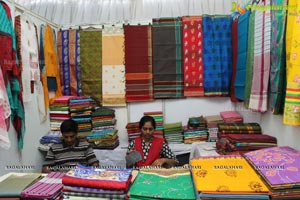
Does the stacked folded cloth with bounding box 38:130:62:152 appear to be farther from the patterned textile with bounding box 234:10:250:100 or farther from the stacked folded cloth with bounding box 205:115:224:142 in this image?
the patterned textile with bounding box 234:10:250:100

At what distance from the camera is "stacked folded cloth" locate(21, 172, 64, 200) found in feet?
3.75

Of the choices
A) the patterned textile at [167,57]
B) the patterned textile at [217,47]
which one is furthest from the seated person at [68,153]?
the patterned textile at [217,47]

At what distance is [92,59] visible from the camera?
11.2 feet

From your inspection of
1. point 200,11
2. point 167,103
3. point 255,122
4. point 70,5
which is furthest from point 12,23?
point 255,122

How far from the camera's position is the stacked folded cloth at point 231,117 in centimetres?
308

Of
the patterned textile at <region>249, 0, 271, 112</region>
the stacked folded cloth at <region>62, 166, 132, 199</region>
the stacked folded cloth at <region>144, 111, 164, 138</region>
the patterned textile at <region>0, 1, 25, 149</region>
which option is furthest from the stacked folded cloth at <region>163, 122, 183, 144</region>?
the stacked folded cloth at <region>62, 166, 132, 199</region>

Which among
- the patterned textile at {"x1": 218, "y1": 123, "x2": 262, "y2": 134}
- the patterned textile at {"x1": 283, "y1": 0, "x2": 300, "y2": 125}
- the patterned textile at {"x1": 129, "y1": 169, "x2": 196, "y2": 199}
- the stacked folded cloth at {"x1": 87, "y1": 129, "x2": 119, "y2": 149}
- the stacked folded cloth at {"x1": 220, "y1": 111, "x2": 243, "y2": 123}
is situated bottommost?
the stacked folded cloth at {"x1": 87, "y1": 129, "x2": 119, "y2": 149}

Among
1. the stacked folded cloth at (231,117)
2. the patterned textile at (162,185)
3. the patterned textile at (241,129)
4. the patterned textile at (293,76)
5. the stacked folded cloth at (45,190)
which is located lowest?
the stacked folded cloth at (45,190)

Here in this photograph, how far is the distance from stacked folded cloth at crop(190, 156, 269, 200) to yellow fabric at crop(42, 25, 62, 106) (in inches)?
87.4

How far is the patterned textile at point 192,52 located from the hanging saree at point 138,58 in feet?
1.43

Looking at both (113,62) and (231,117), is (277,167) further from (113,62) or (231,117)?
(113,62)

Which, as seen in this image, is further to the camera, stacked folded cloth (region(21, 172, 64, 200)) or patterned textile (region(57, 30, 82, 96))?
patterned textile (region(57, 30, 82, 96))

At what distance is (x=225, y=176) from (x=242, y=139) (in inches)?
44.9

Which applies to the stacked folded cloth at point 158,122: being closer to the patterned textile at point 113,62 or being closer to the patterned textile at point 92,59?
the patterned textile at point 113,62
